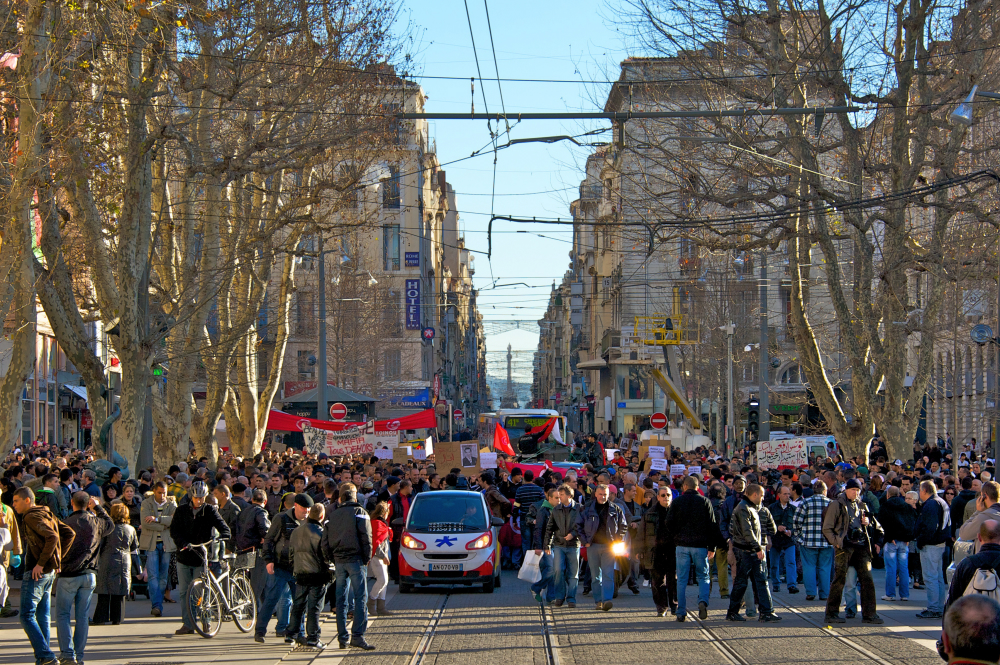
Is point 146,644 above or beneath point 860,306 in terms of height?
beneath

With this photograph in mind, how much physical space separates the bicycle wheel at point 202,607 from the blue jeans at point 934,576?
25.4 feet

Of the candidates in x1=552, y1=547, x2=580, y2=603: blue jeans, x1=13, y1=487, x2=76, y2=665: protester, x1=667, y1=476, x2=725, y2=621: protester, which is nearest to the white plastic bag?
x1=552, y1=547, x2=580, y2=603: blue jeans

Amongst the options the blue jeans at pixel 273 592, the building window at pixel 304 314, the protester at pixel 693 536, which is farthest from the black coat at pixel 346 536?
the building window at pixel 304 314

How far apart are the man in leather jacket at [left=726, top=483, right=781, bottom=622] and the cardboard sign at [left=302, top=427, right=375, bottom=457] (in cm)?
1808

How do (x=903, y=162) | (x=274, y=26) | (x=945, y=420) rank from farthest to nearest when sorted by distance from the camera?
(x=945, y=420)
(x=903, y=162)
(x=274, y=26)

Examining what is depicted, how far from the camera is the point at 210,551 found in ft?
39.1

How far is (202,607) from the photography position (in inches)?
445

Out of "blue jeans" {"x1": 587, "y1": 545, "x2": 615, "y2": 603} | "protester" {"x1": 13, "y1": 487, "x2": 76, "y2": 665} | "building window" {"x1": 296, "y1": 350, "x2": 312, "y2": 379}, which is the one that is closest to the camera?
"protester" {"x1": 13, "y1": 487, "x2": 76, "y2": 665}

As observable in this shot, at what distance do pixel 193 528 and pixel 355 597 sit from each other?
184cm

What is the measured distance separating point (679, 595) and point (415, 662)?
368 cm

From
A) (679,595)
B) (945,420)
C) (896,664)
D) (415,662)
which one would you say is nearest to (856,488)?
(679,595)

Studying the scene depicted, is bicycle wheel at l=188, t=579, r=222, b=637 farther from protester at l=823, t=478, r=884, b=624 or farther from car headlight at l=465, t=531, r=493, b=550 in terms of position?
protester at l=823, t=478, r=884, b=624

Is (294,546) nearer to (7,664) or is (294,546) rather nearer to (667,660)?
(7,664)

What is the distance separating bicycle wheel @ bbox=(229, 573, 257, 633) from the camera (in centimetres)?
1191
